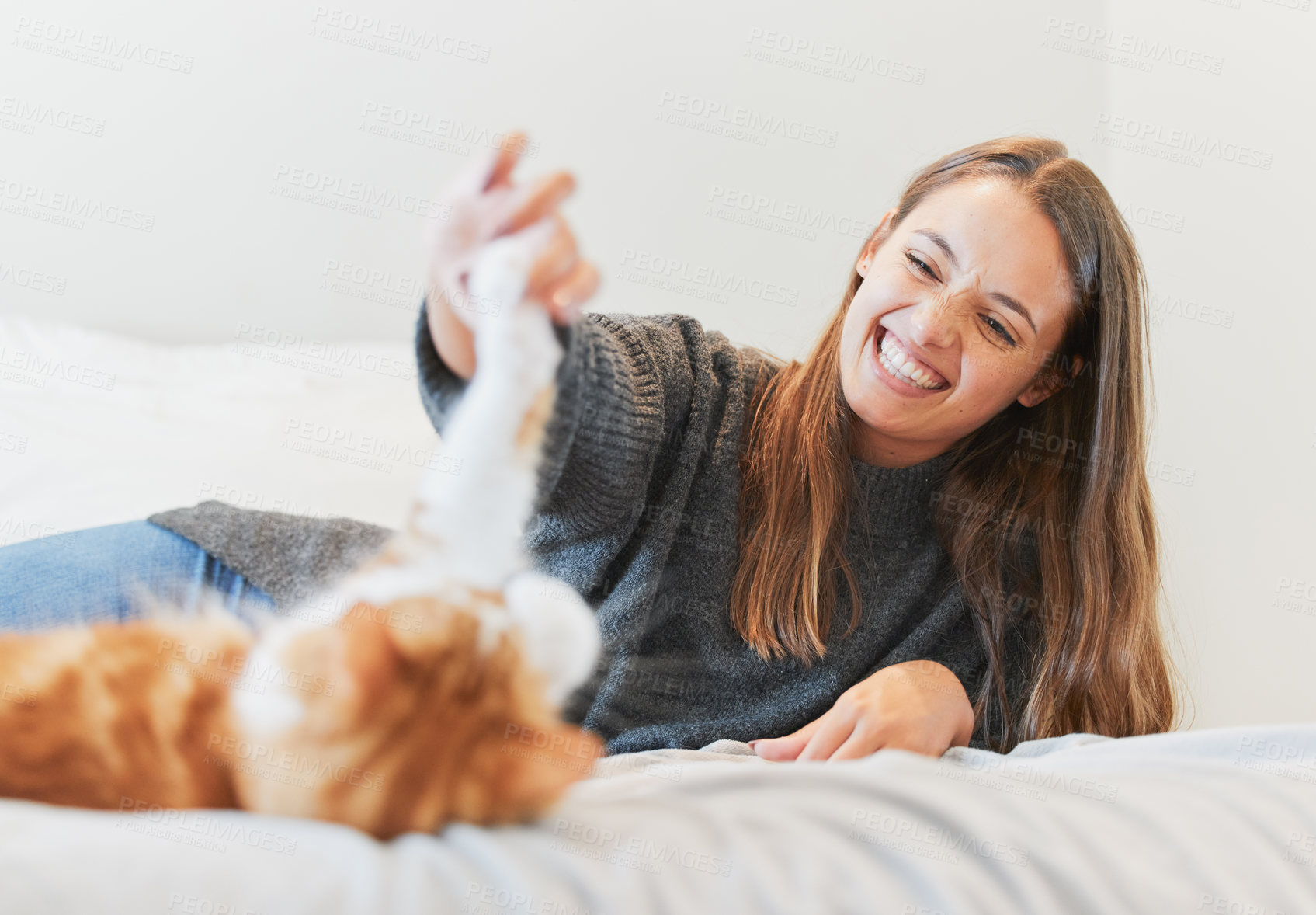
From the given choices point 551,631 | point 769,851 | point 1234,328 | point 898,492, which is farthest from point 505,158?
point 1234,328

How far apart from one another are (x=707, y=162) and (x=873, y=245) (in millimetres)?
432

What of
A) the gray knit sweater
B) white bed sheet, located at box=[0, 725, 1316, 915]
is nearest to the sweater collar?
the gray knit sweater

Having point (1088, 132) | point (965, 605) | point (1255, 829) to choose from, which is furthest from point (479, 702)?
point (1088, 132)

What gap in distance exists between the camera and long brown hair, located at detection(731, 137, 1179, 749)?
707mm

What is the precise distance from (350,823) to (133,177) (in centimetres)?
93

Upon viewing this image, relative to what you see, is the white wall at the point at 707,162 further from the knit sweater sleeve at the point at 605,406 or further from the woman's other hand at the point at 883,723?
the woman's other hand at the point at 883,723

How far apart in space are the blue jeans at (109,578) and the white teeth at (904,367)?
475mm

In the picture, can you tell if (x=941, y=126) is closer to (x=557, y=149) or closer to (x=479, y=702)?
(x=557, y=149)

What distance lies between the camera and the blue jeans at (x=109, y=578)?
1.38ft

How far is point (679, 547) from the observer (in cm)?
68

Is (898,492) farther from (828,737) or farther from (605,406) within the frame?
(605,406)

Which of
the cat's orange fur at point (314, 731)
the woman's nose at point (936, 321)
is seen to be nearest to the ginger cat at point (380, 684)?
the cat's orange fur at point (314, 731)

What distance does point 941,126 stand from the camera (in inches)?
49.1

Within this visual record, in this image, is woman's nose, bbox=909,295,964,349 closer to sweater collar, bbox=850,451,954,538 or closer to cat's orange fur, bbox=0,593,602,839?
sweater collar, bbox=850,451,954,538
